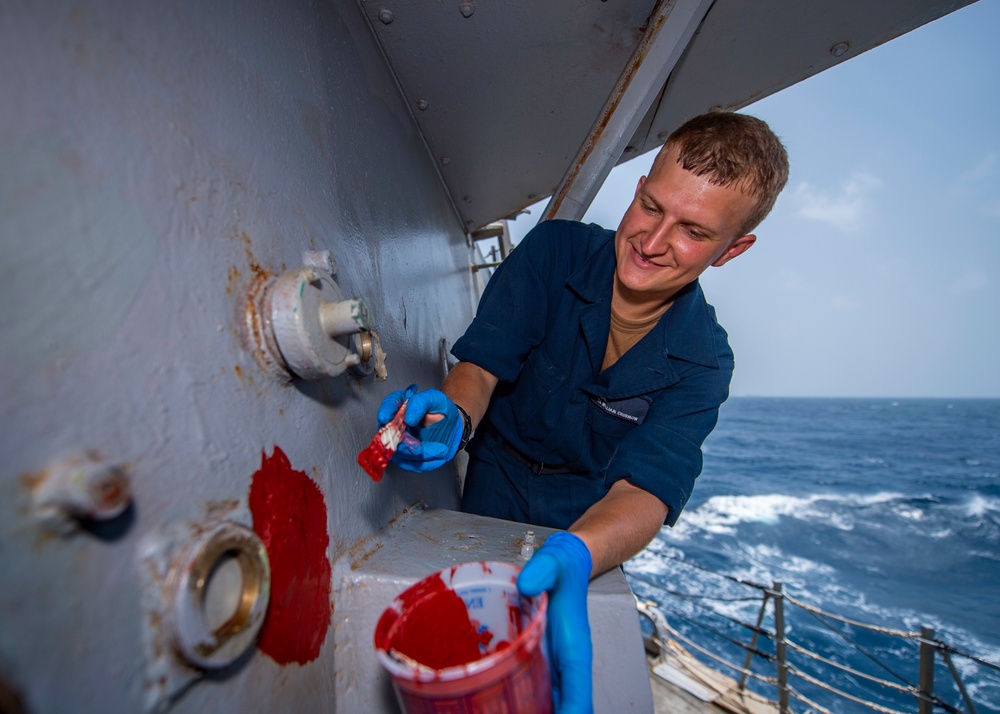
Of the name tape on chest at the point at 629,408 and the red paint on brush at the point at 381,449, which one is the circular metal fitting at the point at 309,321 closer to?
the red paint on brush at the point at 381,449

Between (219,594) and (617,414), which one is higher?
(617,414)

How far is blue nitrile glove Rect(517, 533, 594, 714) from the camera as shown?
66 centimetres

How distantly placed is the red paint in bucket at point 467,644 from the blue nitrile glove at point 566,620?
4 centimetres

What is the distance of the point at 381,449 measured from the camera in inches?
31.2

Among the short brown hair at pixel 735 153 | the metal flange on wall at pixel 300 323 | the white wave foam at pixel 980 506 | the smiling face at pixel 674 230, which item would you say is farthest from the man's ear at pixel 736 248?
the white wave foam at pixel 980 506

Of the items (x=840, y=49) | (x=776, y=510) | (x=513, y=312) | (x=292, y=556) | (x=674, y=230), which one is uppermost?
(x=840, y=49)

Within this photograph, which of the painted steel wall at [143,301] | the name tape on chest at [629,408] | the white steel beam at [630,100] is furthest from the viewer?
the white steel beam at [630,100]

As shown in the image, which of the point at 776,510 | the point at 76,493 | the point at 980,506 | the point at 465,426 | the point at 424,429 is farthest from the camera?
the point at 776,510

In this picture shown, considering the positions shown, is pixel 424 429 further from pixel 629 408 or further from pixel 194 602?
pixel 629 408

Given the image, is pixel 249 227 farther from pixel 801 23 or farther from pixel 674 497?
pixel 801 23

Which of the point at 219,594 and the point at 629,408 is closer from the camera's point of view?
the point at 219,594

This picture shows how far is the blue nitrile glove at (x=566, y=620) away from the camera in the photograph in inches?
26.0

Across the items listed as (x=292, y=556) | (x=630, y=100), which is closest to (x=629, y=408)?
(x=292, y=556)

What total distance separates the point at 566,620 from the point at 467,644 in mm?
159
